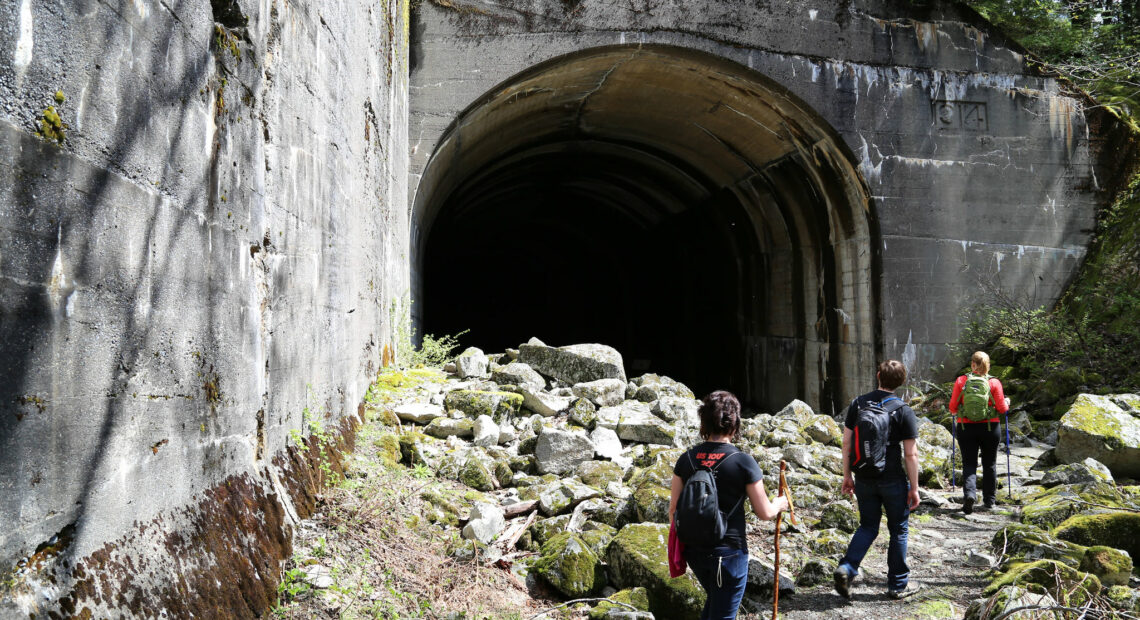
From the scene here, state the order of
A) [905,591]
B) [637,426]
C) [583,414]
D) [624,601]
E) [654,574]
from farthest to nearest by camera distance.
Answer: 1. [583,414]
2. [637,426]
3. [905,591]
4. [654,574]
5. [624,601]

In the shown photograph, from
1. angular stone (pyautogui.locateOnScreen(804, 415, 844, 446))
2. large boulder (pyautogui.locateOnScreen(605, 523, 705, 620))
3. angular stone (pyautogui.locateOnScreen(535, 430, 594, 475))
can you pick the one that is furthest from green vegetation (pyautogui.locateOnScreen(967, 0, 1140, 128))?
large boulder (pyautogui.locateOnScreen(605, 523, 705, 620))

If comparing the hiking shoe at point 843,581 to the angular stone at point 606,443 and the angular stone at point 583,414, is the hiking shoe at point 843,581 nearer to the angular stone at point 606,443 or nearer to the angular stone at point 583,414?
the angular stone at point 606,443

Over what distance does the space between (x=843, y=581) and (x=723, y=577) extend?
1.55m

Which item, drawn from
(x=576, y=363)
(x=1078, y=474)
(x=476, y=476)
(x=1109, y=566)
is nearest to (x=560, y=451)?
(x=476, y=476)

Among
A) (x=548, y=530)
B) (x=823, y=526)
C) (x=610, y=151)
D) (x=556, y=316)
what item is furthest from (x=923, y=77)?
(x=556, y=316)

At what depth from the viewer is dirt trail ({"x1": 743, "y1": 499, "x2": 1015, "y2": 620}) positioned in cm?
385

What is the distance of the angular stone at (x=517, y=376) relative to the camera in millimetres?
7355

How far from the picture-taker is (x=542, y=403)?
6.79 metres

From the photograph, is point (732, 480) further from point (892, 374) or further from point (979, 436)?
point (979, 436)

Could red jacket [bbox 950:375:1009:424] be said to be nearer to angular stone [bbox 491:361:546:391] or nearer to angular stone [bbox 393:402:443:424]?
angular stone [bbox 491:361:546:391]

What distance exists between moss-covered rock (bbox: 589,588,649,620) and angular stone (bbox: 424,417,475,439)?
2.63 m

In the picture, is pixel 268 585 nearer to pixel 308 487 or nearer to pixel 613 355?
pixel 308 487

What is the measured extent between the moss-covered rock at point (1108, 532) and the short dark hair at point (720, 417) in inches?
115

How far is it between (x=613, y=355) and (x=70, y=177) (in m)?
→ 6.44
